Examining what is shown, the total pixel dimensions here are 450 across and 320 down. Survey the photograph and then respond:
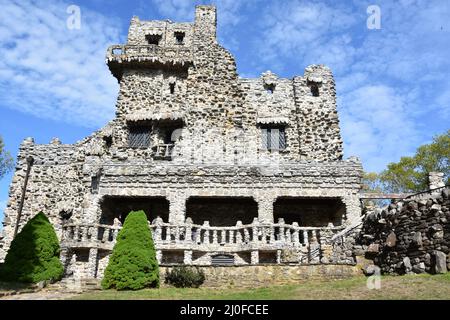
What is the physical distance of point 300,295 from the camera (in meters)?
11.5

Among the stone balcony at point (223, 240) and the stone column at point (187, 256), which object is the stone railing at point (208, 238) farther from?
the stone column at point (187, 256)

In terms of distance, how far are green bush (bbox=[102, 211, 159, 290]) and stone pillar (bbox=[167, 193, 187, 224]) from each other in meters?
5.64

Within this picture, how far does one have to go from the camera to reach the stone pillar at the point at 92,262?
18555mm

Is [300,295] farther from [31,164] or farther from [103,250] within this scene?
[31,164]

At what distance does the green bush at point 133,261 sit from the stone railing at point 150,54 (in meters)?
18.6

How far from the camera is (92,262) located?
61.1 feet

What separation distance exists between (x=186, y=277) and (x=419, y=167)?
38971 mm

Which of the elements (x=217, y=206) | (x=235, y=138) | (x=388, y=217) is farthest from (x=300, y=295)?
(x=235, y=138)

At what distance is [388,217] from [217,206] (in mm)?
11846

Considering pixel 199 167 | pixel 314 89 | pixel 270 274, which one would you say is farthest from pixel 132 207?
pixel 314 89

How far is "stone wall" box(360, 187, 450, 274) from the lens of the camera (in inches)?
509

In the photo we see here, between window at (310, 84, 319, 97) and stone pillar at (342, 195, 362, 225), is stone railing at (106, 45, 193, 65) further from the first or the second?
stone pillar at (342, 195, 362, 225)
